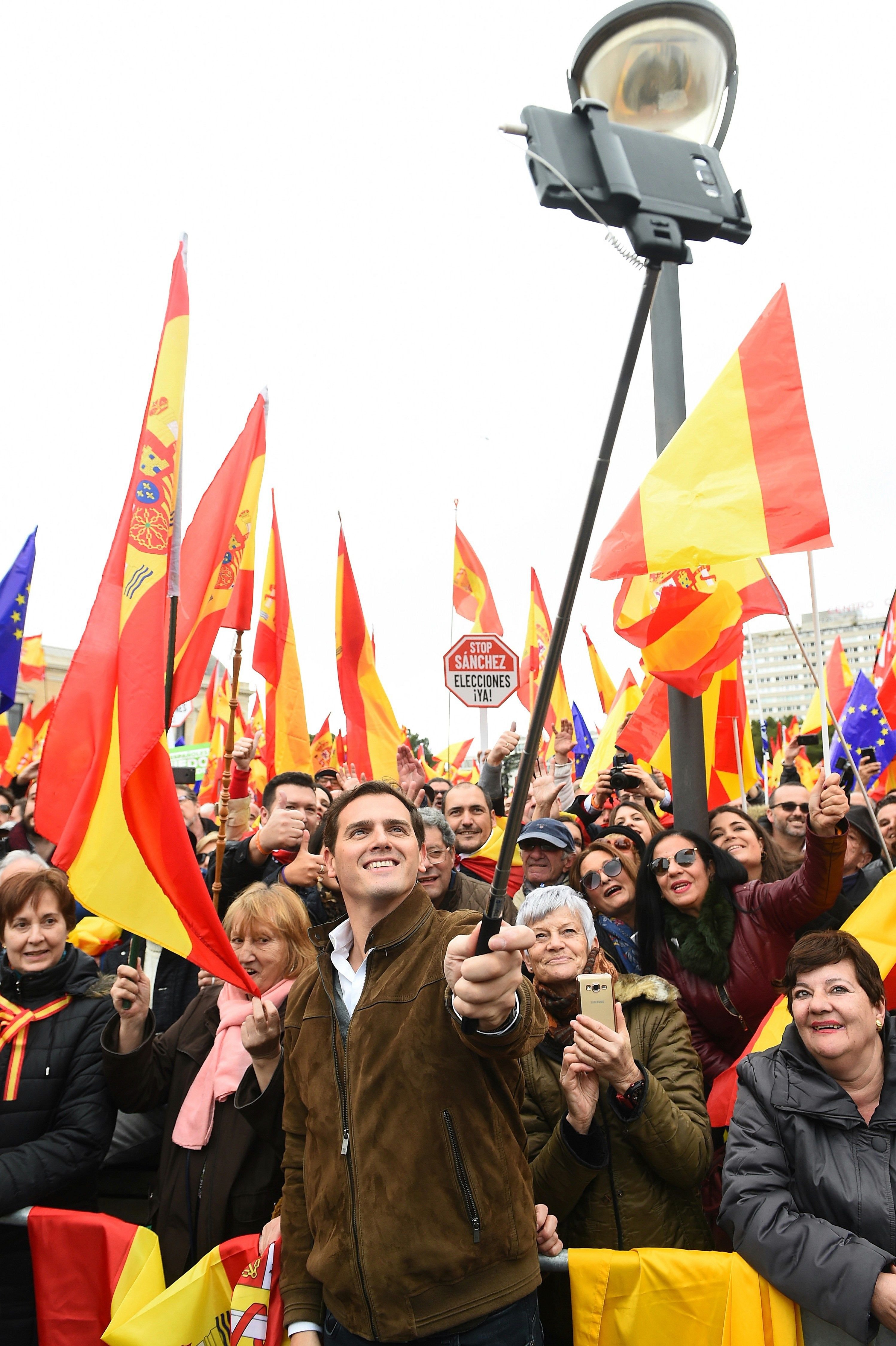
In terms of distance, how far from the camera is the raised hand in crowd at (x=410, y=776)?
498 centimetres

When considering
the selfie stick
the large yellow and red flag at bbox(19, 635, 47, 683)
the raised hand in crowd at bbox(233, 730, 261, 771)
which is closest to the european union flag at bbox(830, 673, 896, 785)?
the raised hand in crowd at bbox(233, 730, 261, 771)

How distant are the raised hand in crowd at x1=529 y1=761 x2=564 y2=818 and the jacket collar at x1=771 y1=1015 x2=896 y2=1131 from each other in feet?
7.87

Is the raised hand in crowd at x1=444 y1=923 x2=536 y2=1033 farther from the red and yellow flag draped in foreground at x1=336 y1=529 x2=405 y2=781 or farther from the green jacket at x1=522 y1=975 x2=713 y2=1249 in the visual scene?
the red and yellow flag draped in foreground at x1=336 y1=529 x2=405 y2=781

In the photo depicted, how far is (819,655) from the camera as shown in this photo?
4262 millimetres

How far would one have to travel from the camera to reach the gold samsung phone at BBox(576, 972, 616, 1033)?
2.55 m

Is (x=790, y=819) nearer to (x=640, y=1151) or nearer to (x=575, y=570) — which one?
(x=640, y=1151)

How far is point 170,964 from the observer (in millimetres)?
4445

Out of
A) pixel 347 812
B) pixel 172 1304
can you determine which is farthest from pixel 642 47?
pixel 172 1304

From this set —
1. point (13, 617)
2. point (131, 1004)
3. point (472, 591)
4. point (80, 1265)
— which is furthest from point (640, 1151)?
point (13, 617)

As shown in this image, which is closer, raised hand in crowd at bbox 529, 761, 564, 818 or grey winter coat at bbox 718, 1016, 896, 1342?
grey winter coat at bbox 718, 1016, 896, 1342

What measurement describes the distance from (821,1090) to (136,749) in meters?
2.49

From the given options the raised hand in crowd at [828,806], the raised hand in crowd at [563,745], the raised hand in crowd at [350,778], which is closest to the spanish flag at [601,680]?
the raised hand in crowd at [350,778]

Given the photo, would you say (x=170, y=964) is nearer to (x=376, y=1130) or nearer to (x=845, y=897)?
(x=376, y=1130)

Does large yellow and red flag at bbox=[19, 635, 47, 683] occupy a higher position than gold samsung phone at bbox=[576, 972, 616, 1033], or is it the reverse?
large yellow and red flag at bbox=[19, 635, 47, 683]
